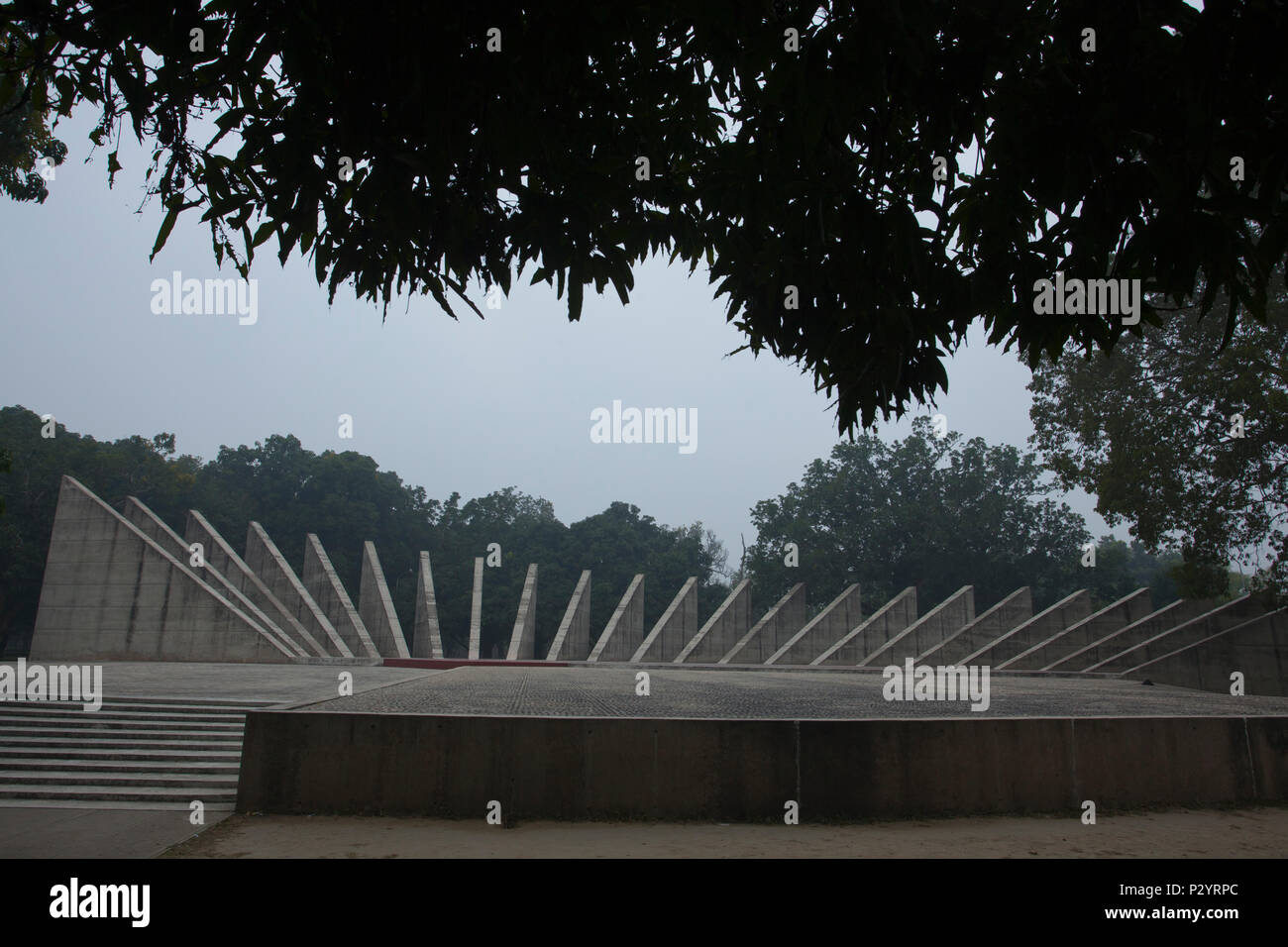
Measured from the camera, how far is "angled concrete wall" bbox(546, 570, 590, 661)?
1292 inches

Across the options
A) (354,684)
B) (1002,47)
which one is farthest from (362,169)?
(354,684)

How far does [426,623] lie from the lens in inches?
1276

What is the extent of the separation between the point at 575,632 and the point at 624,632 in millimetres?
2455

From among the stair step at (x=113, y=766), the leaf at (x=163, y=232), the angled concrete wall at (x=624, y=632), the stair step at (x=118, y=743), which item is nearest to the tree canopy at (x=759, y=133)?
the leaf at (x=163, y=232)

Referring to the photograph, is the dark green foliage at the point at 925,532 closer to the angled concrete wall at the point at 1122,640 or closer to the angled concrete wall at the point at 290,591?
the angled concrete wall at the point at 1122,640

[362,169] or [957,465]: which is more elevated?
[957,465]

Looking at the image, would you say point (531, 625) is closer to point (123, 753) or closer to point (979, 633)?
point (979, 633)

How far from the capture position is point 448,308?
441 cm

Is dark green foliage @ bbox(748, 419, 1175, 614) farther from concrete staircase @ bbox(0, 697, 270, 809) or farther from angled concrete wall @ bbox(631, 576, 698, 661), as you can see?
concrete staircase @ bbox(0, 697, 270, 809)

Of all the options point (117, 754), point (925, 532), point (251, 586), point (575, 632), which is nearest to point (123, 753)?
point (117, 754)

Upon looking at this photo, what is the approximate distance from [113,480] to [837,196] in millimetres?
47551

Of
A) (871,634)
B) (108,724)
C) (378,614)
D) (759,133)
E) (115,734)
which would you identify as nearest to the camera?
(759,133)

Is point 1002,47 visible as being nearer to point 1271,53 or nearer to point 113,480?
point 1271,53

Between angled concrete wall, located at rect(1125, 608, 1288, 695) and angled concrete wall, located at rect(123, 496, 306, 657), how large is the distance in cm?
2597
